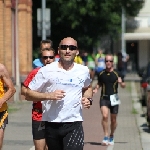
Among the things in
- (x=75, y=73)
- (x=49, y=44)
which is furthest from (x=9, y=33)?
(x=75, y=73)

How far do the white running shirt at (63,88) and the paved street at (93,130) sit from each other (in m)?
5.09

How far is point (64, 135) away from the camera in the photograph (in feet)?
23.5

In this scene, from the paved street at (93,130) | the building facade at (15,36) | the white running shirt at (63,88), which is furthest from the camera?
the building facade at (15,36)

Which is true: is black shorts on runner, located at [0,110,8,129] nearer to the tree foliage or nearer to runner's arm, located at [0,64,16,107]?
runner's arm, located at [0,64,16,107]

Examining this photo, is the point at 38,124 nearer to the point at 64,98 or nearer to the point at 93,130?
the point at 64,98

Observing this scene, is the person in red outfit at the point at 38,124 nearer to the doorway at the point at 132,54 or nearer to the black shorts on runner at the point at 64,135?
the black shorts on runner at the point at 64,135

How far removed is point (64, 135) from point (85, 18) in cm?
3478

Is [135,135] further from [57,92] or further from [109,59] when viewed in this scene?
[57,92]

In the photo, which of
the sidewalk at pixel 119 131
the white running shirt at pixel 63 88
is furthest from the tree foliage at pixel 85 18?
the white running shirt at pixel 63 88

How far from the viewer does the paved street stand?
42.0ft

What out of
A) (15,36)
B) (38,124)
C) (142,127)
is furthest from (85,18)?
(38,124)

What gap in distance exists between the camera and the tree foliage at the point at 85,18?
3950 cm

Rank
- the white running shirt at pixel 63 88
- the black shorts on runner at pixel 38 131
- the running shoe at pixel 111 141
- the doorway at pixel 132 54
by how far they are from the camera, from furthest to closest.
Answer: the doorway at pixel 132 54
the running shoe at pixel 111 141
the black shorts on runner at pixel 38 131
the white running shirt at pixel 63 88

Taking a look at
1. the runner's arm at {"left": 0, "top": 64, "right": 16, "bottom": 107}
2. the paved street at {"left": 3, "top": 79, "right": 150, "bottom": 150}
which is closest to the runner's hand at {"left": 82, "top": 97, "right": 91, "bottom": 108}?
the runner's arm at {"left": 0, "top": 64, "right": 16, "bottom": 107}
